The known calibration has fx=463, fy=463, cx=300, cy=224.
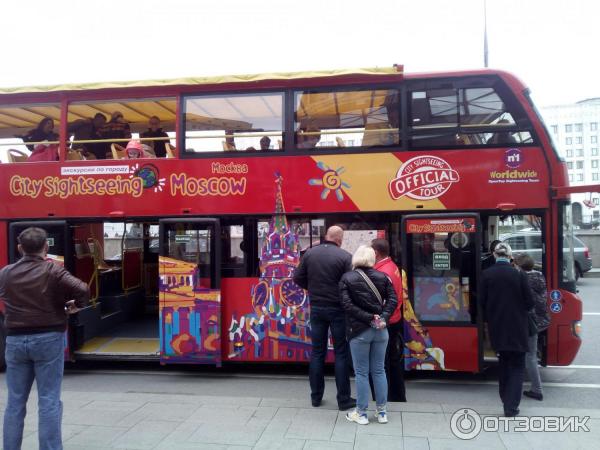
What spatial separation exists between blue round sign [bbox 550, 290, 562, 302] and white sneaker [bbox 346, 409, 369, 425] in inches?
112

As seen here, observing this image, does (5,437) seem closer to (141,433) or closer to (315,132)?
(141,433)

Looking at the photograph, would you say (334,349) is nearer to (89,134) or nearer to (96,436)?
(96,436)

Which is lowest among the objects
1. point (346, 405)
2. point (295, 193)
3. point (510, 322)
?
point (346, 405)

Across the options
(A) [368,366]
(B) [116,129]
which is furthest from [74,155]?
(A) [368,366]

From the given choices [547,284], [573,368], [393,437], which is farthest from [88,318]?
[573,368]

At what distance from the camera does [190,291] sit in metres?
6.17

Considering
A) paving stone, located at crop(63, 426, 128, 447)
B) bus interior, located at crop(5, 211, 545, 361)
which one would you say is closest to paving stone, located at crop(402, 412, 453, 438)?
bus interior, located at crop(5, 211, 545, 361)

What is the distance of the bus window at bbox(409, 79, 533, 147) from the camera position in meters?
5.70

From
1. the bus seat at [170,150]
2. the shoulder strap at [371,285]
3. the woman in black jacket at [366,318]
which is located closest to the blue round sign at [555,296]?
the woman in black jacket at [366,318]

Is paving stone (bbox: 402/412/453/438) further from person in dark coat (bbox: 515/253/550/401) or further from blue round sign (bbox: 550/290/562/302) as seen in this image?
blue round sign (bbox: 550/290/562/302)

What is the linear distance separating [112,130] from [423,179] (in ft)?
14.9

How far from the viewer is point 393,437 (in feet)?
13.9

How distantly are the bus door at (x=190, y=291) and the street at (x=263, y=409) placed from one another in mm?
477

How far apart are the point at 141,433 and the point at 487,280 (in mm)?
3816
